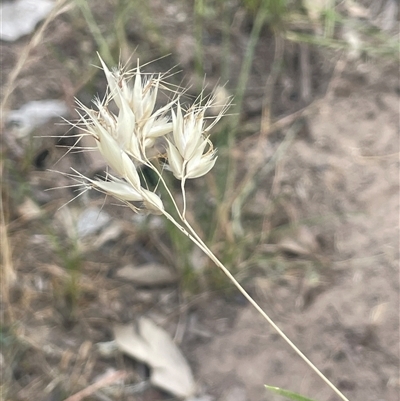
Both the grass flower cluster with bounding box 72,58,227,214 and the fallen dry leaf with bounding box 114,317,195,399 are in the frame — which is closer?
the grass flower cluster with bounding box 72,58,227,214

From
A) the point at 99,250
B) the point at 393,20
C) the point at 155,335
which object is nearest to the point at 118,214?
the point at 99,250

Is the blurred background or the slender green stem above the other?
the slender green stem

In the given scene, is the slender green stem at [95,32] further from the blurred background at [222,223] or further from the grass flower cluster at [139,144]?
the grass flower cluster at [139,144]

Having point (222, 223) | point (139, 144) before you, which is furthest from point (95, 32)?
point (139, 144)

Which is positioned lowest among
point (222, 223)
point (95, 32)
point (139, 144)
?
point (222, 223)

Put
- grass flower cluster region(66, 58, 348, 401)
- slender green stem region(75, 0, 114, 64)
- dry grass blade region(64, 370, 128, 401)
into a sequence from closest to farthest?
grass flower cluster region(66, 58, 348, 401), dry grass blade region(64, 370, 128, 401), slender green stem region(75, 0, 114, 64)

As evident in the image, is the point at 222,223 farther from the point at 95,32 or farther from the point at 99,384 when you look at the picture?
the point at 95,32

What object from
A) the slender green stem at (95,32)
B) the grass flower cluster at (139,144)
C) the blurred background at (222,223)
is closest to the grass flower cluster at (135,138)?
the grass flower cluster at (139,144)

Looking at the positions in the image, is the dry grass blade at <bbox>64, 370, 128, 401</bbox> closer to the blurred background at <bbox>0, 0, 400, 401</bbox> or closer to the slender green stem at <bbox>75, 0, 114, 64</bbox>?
the blurred background at <bbox>0, 0, 400, 401</bbox>

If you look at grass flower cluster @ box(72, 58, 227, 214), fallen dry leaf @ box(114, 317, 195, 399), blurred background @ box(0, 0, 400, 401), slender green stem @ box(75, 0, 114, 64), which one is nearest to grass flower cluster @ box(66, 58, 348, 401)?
grass flower cluster @ box(72, 58, 227, 214)

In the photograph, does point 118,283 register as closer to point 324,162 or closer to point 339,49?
point 324,162
